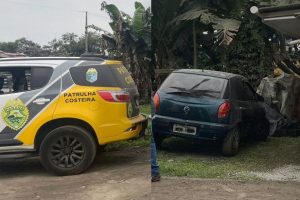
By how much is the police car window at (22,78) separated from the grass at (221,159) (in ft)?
4.48

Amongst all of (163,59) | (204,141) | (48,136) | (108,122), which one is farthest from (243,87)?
(48,136)

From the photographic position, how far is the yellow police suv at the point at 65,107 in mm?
1495

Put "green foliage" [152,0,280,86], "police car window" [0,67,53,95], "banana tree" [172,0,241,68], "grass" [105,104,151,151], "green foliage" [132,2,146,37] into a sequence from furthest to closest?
"banana tree" [172,0,241,68]
"green foliage" [152,0,280,86]
"grass" [105,104,151,151]
"green foliage" [132,2,146,37]
"police car window" [0,67,53,95]

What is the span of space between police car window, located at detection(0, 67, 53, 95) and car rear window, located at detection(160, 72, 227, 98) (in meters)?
0.68

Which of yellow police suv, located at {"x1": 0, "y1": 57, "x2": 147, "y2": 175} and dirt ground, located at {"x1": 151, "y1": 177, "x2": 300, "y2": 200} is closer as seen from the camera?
yellow police suv, located at {"x1": 0, "y1": 57, "x2": 147, "y2": 175}

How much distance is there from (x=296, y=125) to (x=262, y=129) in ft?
1.34

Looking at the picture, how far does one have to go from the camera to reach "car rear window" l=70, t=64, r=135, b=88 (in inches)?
62.1

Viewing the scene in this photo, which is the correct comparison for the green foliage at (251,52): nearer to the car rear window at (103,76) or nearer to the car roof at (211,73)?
the car roof at (211,73)

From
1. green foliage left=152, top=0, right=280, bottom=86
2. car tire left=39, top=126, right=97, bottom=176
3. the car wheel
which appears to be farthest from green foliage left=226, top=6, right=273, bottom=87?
car tire left=39, top=126, right=97, bottom=176

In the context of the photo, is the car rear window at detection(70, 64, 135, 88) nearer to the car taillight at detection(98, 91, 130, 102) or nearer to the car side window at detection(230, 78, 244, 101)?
the car taillight at detection(98, 91, 130, 102)

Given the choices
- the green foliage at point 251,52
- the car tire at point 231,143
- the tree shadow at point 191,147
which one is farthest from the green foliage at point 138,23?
the car tire at point 231,143

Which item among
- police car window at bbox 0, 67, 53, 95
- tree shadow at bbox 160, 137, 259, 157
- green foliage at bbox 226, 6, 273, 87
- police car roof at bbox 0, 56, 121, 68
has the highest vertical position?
green foliage at bbox 226, 6, 273, 87

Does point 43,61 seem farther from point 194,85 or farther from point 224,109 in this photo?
point 224,109

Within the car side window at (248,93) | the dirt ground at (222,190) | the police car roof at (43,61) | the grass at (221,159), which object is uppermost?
the police car roof at (43,61)
